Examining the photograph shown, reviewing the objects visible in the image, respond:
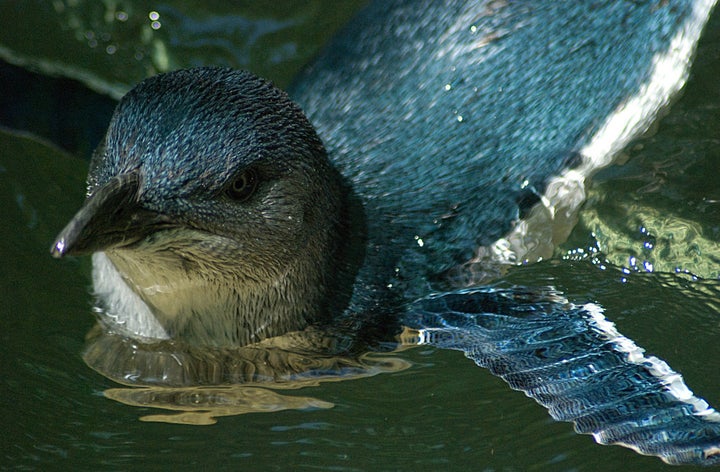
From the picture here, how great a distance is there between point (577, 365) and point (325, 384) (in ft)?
2.75

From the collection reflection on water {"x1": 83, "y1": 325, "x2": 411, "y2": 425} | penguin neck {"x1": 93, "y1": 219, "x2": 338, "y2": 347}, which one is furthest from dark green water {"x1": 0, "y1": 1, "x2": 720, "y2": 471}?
penguin neck {"x1": 93, "y1": 219, "x2": 338, "y2": 347}

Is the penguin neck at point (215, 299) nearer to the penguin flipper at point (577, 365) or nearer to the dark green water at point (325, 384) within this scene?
the dark green water at point (325, 384)

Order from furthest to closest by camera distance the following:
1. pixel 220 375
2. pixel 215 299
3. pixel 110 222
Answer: pixel 220 375, pixel 215 299, pixel 110 222

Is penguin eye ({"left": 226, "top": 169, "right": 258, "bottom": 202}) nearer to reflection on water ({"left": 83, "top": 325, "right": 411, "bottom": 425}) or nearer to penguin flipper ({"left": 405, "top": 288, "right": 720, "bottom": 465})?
reflection on water ({"left": 83, "top": 325, "right": 411, "bottom": 425})

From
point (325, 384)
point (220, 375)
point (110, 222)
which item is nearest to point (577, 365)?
point (325, 384)

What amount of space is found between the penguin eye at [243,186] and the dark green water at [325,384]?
0.78 metres

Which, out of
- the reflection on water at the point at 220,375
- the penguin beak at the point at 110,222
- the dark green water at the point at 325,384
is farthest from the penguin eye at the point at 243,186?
the dark green water at the point at 325,384

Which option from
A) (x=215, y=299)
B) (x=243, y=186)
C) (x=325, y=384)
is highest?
(x=243, y=186)

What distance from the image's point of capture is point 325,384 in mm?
3451

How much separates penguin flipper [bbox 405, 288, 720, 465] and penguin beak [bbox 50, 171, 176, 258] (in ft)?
3.77

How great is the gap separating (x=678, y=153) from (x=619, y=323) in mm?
1107

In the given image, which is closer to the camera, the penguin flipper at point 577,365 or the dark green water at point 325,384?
the penguin flipper at point 577,365

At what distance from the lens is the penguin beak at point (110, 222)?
8.47ft

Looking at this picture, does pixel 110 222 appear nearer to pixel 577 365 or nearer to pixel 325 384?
pixel 325 384
